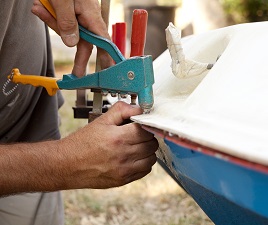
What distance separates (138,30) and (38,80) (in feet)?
1.09

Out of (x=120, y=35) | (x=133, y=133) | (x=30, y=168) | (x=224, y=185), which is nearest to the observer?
(x=224, y=185)

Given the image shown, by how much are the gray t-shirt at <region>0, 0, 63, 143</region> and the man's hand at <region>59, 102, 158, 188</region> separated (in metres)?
0.61

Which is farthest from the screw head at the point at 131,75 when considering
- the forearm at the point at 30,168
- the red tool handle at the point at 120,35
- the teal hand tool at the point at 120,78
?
the red tool handle at the point at 120,35

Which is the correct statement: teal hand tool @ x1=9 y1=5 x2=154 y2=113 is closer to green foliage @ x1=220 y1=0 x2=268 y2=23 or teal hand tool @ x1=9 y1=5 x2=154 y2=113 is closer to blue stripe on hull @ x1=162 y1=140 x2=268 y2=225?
blue stripe on hull @ x1=162 y1=140 x2=268 y2=225

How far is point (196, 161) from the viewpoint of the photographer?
3.32 feet

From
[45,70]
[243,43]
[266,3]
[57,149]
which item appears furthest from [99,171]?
[266,3]

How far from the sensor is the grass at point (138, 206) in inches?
111

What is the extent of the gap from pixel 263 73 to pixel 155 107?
282 millimetres

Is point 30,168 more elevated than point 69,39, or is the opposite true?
point 69,39

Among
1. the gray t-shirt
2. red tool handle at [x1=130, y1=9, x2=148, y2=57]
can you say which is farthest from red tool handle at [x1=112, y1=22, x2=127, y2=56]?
the gray t-shirt

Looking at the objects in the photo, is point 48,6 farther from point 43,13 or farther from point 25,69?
point 25,69

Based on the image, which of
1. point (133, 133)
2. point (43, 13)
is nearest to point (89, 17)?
point (43, 13)

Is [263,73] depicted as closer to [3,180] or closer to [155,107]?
[155,107]

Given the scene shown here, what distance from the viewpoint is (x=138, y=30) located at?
4.72 feet
